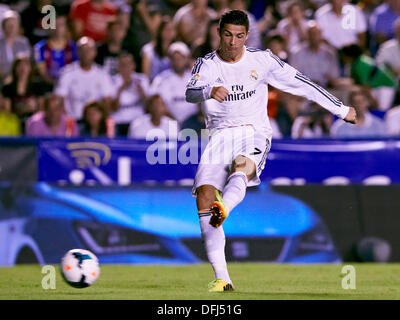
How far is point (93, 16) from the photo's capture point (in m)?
16.4

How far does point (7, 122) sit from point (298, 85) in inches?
248

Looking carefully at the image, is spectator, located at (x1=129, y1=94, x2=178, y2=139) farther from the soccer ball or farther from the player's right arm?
the soccer ball

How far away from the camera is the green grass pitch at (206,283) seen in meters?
8.87

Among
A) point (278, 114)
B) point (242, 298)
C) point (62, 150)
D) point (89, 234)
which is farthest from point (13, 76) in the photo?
point (242, 298)

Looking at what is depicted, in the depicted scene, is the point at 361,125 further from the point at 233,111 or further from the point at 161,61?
the point at 233,111

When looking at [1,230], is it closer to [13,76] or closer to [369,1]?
[13,76]

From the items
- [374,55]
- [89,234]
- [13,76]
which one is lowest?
[89,234]

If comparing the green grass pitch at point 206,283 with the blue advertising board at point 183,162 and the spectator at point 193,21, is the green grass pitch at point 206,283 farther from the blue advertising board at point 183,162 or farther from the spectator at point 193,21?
the spectator at point 193,21

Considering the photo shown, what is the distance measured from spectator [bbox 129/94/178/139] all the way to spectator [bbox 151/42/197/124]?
58 centimetres

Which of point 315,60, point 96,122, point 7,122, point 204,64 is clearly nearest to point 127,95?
point 96,122

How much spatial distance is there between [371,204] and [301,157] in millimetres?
1207

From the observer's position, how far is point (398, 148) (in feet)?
44.5

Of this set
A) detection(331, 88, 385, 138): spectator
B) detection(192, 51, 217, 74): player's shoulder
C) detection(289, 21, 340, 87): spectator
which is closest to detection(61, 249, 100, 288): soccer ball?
detection(192, 51, 217, 74): player's shoulder
